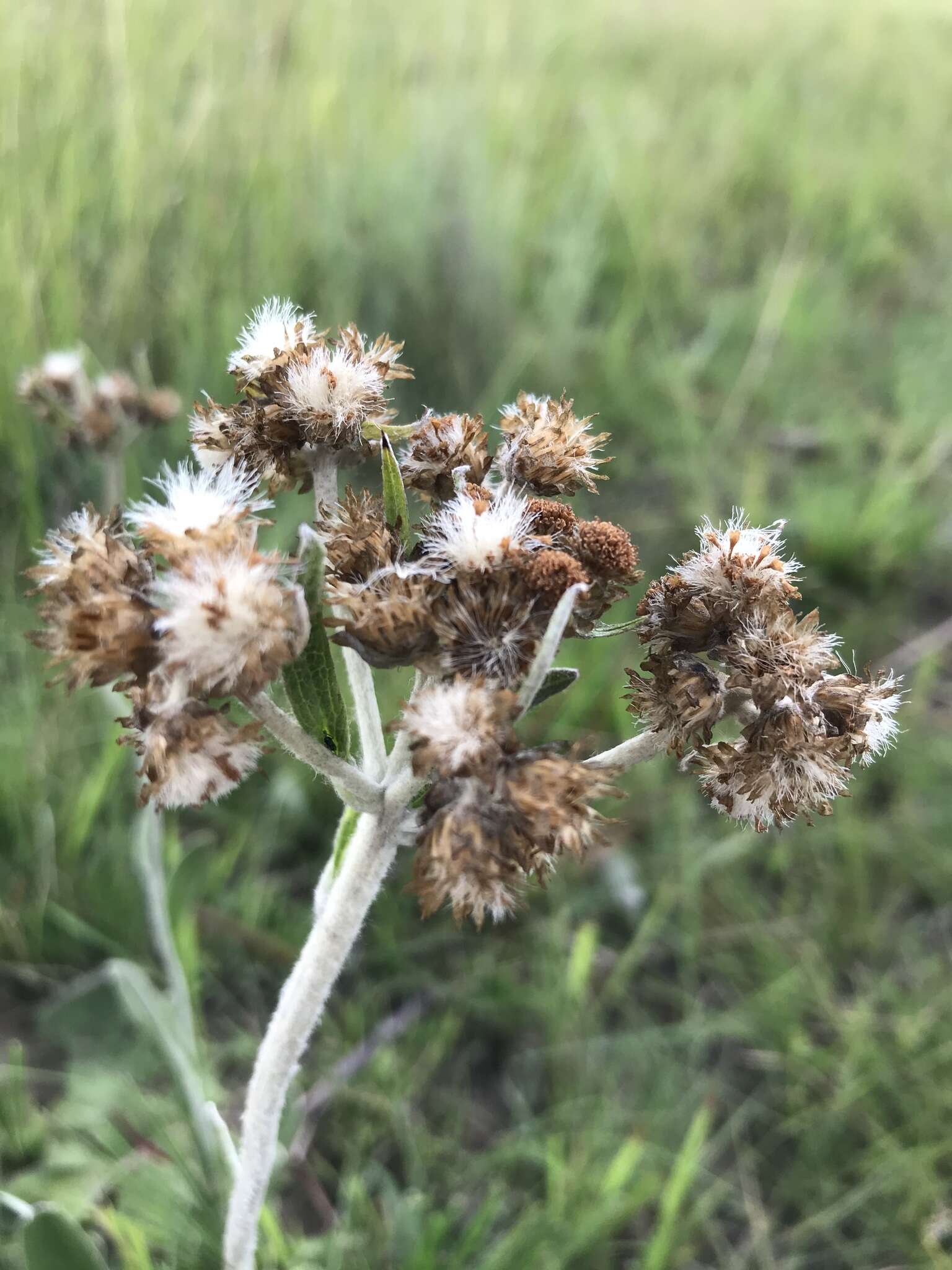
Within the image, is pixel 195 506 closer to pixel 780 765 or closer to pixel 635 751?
pixel 635 751

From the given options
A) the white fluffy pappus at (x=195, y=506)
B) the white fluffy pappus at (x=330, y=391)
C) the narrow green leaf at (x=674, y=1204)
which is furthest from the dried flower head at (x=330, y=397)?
the narrow green leaf at (x=674, y=1204)

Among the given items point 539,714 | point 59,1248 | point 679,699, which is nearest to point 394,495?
point 679,699

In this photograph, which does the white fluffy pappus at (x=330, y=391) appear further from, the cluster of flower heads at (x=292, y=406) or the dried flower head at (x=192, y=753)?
the dried flower head at (x=192, y=753)

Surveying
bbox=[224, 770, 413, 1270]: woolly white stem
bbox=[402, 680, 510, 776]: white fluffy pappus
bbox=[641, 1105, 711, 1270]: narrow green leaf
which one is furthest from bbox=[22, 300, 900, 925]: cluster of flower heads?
bbox=[641, 1105, 711, 1270]: narrow green leaf

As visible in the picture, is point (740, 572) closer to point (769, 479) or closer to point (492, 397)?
point (492, 397)

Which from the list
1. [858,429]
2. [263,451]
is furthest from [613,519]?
[263,451]
